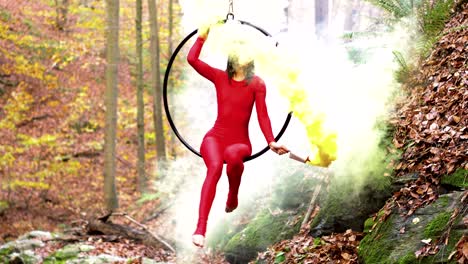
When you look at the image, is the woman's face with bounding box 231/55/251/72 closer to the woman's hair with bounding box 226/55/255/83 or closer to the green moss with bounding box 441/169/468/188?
the woman's hair with bounding box 226/55/255/83

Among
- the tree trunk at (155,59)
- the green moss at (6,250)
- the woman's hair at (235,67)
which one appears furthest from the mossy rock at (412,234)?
the tree trunk at (155,59)

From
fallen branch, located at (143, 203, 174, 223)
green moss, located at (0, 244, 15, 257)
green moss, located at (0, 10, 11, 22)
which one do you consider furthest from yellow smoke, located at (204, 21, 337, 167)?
green moss, located at (0, 10, 11, 22)

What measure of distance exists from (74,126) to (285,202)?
35.7ft

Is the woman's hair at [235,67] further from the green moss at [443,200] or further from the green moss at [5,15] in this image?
the green moss at [5,15]

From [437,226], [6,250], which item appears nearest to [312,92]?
[437,226]

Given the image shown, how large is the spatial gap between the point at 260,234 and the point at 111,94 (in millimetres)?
5636

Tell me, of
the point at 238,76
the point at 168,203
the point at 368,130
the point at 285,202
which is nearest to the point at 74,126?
the point at 168,203

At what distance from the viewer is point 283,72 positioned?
4879mm

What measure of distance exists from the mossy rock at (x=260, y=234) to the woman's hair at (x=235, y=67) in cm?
376

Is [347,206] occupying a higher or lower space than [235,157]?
lower

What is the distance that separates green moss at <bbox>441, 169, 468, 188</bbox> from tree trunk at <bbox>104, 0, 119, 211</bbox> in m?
8.77

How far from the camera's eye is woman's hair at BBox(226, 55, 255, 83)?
466 centimetres

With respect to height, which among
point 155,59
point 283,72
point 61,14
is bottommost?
point 283,72

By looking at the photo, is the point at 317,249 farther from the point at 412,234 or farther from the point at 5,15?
the point at 5,15
